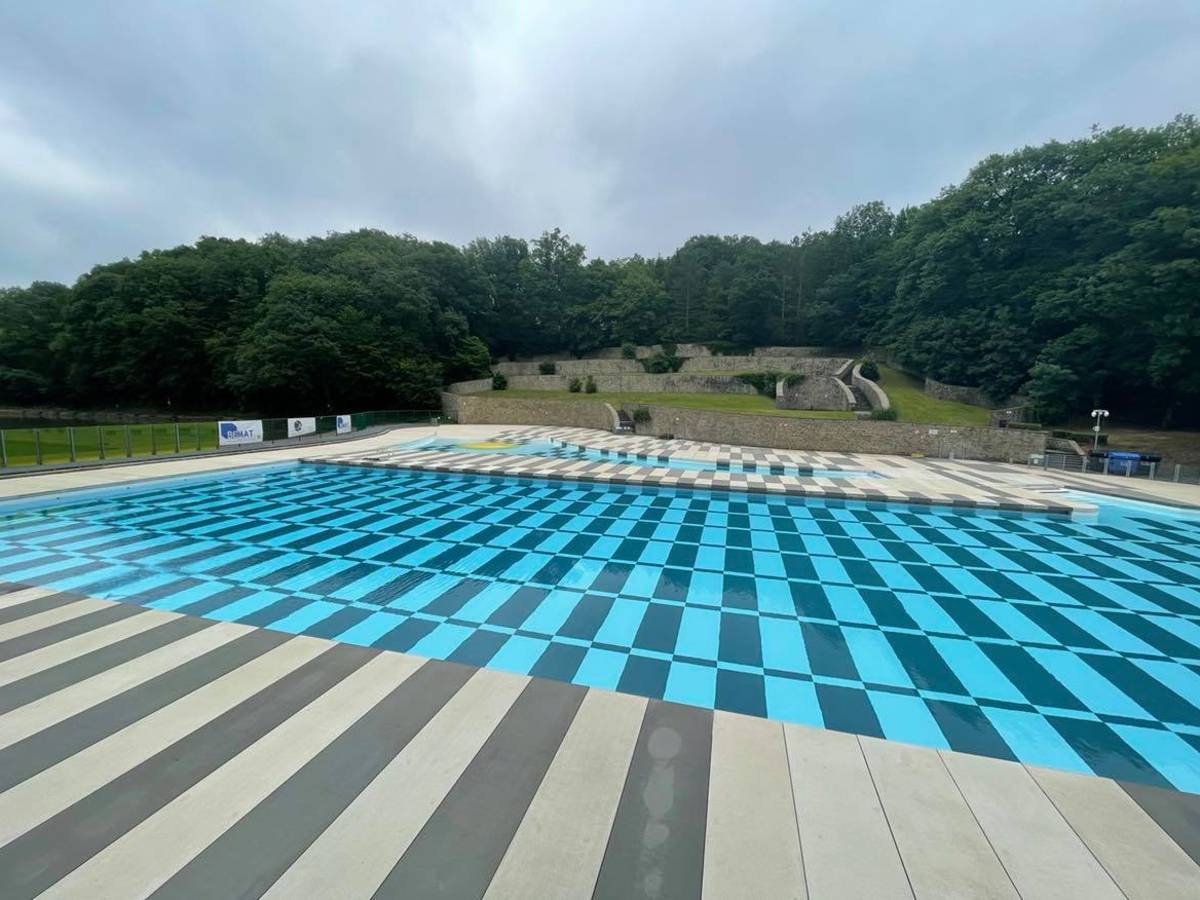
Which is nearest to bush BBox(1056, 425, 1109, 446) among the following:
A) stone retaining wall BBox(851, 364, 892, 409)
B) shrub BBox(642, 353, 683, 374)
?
stone retaining wall BBox(851, 364, 892, 409)

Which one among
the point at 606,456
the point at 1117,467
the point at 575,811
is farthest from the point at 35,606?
the point at 1117,467

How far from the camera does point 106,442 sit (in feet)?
46.2

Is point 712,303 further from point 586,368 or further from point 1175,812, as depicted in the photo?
point 1175,812

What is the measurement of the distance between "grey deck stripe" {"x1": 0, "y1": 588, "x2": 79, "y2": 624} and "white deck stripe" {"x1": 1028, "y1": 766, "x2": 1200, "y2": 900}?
8445 mm

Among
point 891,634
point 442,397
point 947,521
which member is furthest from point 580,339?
point 891,634

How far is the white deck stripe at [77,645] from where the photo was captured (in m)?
3.90

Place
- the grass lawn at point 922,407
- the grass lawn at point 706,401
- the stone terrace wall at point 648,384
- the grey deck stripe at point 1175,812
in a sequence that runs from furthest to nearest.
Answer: the stone terrace wall at point 648,384
the grass lawn at point 706,401
the grass lawn at point 922,407
the grey deck stripe at point 1175,812

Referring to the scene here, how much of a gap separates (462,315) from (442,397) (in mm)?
7983

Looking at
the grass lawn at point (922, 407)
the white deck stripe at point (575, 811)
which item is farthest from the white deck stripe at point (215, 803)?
the grass lawn at point (922, 407)

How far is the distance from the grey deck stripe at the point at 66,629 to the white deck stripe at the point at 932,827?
6.61 meters

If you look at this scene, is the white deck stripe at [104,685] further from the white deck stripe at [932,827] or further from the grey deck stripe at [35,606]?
the white deck stripe at [932,827]

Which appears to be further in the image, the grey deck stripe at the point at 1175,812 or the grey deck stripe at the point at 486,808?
the grey deck stripe at the point at 1175,812

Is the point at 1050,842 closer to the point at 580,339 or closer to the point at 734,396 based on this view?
the point at 734,396

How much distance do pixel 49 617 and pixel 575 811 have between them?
5.80 m
